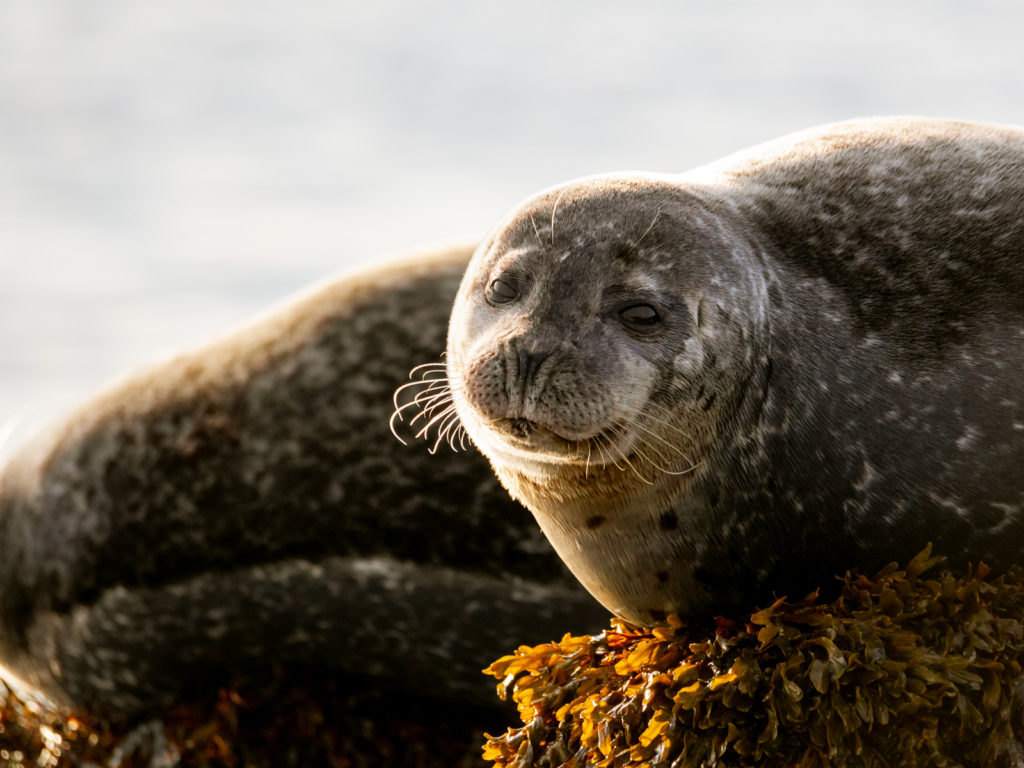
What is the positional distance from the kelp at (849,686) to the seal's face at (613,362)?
10.6 inches

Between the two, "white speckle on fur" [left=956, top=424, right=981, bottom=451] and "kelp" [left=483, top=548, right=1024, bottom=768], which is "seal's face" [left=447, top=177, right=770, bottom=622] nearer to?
"kelp" [left=483, top=548, right=1024, bottom=768]

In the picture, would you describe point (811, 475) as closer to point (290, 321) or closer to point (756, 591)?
point (756, 591)

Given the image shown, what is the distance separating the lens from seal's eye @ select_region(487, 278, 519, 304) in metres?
3.40

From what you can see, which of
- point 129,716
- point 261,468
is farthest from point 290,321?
point 129,716

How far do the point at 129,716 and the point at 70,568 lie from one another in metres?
0.76

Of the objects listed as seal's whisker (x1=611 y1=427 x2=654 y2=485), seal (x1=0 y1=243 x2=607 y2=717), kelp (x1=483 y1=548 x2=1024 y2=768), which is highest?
seal's whisker (x1=611 y1=427 x2=654 y2=485)

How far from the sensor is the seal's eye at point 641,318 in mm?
3266

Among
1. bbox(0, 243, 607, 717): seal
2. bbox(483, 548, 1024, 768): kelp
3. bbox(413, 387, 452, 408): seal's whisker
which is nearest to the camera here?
bbox(483, 548, 1024, 768): kelp

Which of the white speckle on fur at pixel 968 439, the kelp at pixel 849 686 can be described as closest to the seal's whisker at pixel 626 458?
the kelp at pixel 849 686

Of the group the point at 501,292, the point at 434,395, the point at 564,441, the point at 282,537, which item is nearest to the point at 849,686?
the point at 564,441

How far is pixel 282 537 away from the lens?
6031mm

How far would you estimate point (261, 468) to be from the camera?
613cm

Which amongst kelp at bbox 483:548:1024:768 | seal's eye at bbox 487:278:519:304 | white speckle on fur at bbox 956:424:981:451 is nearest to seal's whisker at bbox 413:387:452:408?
seal's eye at bbox 487:278:519:304

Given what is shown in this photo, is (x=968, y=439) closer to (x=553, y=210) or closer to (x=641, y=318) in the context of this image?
(x=641, y=318)
